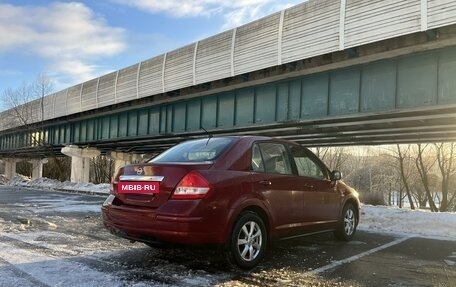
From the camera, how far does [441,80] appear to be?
47.4 feet

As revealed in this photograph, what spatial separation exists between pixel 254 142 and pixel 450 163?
41.3m

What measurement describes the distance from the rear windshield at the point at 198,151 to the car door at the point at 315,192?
4.30 feet

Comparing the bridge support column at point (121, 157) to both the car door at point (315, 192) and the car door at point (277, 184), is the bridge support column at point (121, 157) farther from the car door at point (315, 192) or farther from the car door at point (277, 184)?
the car door at point (277, 184)

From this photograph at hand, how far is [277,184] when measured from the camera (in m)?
6.04

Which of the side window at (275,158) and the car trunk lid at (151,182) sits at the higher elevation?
the side window at (275,158)

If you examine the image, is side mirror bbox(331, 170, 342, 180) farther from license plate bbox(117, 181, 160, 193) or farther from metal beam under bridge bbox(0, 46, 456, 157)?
metal beam under bridge bbox(0, 46, 456, 157)

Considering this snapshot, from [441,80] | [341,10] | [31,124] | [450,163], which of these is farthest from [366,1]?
[31,124]

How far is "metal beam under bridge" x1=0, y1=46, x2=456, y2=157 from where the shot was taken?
49.5 ft

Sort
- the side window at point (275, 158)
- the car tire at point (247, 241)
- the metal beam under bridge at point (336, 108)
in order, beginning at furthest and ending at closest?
the metal beam under bridge at point (336, 108) → the side window at point (275, 158) → the car tire at point (247, 241)

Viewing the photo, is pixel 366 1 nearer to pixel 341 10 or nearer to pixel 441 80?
pixel 341 10

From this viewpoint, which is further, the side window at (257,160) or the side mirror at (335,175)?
the side mirror at (335,175)

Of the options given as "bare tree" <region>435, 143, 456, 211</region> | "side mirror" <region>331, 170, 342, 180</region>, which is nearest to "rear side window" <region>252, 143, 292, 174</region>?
"side mirror" <region>331, 170, 342, 180</region>

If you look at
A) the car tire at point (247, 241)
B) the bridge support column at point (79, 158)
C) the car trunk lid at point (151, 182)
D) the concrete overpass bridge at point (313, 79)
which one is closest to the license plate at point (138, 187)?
the car trunk lid at point (151, 182)

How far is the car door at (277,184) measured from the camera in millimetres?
5836
